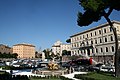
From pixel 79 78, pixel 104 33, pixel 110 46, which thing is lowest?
pixel 79 78

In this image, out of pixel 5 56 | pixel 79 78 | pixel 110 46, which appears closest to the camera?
pixel 79 78

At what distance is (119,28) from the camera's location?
6731cm

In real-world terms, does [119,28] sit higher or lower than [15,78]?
higher

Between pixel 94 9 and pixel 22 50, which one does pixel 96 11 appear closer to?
pixel 94 9

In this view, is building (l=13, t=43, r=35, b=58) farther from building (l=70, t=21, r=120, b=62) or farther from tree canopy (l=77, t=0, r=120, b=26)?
tree canopy (l=77, t=0, r=120, b=26)

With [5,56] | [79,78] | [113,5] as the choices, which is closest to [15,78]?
[79,78]

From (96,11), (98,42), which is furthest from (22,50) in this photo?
(96,11)

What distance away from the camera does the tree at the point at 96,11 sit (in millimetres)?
23422

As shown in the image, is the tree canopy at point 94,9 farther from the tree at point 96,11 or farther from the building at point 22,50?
the building at point 22,50

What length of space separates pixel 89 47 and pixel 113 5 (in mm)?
54100

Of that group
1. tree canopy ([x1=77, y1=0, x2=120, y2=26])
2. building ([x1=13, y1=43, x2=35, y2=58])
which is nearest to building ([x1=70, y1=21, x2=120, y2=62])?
tree canopy ([x1=77, y1=0, x2=120, y2=26])

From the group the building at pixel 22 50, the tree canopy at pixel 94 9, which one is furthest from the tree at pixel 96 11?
the building at pixel 22 50

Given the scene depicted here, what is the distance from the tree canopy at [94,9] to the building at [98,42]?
39.3 m

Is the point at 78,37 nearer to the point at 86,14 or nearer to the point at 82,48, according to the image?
the point at 82,48
